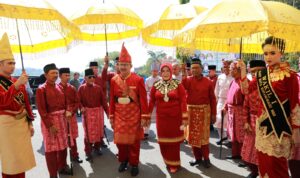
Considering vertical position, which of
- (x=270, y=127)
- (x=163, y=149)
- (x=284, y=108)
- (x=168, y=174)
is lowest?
(x=168, y=174)

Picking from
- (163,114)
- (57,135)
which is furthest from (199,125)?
(57,135)

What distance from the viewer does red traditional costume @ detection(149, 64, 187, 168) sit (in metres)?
5.05

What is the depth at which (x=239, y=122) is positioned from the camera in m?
5.46

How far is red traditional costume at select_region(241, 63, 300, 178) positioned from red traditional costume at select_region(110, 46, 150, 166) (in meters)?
2.10

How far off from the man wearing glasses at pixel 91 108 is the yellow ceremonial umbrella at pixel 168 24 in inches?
62.0

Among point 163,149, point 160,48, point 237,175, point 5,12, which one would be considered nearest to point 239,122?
point 237,175

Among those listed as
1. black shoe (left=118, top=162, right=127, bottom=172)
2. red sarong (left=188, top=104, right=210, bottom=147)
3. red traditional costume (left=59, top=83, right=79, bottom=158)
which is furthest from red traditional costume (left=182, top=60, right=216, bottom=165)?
red traditional costume (left=59, top=83, right=79, bottom=158)

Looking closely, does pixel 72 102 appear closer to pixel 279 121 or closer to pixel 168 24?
pixel 168 24

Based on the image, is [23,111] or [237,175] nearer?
[23,111]

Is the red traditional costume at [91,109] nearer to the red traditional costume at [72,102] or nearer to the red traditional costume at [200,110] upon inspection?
the red traditional costume at [72,102]

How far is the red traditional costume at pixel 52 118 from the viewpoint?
4570mm

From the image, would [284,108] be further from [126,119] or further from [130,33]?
[130,33]

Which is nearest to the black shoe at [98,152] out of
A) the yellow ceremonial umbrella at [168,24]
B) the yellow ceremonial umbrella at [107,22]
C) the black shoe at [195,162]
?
the black shoe at [195,162]

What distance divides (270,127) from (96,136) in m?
3.81
